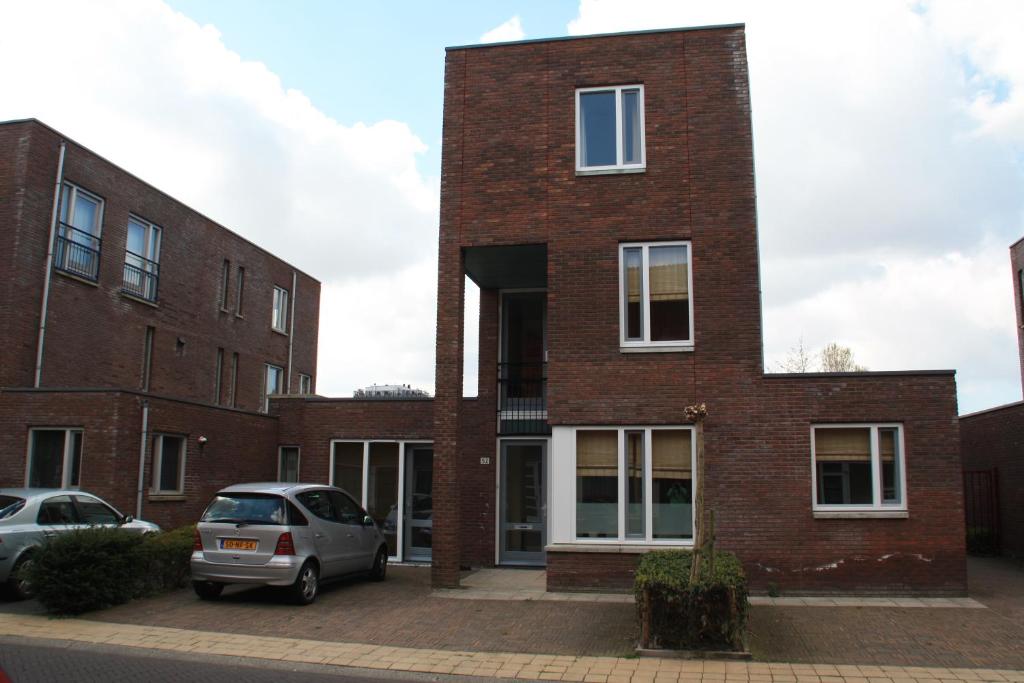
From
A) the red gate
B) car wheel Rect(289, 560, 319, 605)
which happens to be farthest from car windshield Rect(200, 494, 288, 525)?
the red gate

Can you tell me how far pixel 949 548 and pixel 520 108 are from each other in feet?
30.7

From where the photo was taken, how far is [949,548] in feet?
40.5

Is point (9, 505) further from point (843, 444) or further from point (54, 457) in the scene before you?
point (843, 444)

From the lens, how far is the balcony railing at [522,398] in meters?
16.1

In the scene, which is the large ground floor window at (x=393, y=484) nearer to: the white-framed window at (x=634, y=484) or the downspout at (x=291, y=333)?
the white-framed window at (x=634, y=484)

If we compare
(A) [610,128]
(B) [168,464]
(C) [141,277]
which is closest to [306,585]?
(B) [168,464]

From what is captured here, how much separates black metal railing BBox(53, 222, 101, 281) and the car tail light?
36.6ft

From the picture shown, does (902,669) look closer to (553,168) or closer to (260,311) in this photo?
(553,168)

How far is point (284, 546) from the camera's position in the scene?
11.4 metres

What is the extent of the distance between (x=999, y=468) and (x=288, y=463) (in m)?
14.6

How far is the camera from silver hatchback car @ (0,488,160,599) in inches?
445

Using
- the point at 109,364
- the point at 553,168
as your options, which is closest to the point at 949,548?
the point at 553,168

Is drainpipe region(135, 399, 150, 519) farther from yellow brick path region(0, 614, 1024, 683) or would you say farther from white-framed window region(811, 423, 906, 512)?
white-framed window region(811, 423, 906, 512)

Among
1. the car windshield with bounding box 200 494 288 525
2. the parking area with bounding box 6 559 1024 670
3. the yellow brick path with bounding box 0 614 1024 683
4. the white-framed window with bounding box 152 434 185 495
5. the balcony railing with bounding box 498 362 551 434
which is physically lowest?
the yellow brick path with bounding box 0 614 1024 683
